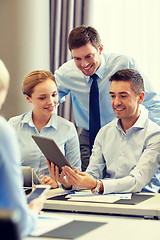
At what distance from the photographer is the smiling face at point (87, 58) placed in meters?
3.19

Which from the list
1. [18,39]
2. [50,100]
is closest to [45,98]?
[50,100]

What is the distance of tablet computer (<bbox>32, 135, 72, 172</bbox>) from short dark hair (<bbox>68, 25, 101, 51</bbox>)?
1.06 m

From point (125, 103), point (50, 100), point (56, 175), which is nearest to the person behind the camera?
point (56, 175)

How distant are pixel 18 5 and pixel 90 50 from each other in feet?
4.99

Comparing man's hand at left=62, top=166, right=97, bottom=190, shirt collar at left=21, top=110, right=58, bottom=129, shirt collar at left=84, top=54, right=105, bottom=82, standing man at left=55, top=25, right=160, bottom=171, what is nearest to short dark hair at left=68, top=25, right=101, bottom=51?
standing man at left=55, top=25, right=160, bottom=171

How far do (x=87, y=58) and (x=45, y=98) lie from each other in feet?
1.55

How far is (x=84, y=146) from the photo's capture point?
3496mm

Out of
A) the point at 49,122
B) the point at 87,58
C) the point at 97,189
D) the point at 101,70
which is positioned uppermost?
the point at 87,58

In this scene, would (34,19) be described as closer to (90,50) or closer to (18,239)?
(90,50)

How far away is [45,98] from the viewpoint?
120 inches

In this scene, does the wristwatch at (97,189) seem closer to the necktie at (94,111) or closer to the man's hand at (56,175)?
the man's hand at (56,175)

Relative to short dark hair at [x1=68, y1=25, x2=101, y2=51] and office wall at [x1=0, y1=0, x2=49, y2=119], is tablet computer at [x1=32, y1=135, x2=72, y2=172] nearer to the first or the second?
short dark hair at [x1=68, y1=25, x2=101, y2=51]

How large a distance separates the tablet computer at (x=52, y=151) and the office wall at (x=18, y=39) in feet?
6.65

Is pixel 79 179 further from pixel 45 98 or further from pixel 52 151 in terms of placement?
pixel 45 98
